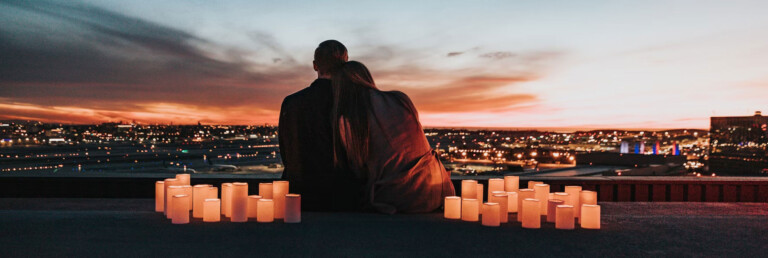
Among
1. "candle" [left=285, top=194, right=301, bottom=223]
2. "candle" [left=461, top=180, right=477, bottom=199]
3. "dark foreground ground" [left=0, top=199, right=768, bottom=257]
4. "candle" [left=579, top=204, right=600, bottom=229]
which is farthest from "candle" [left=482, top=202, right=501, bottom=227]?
"candle" [left=285, top=194, right=301, bottom=223]

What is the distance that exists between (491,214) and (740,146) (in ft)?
293

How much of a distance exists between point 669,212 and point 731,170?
83008mm

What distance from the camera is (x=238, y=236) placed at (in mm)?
2904

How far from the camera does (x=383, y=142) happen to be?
381 centimetres

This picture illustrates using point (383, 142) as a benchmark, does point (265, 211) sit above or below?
below

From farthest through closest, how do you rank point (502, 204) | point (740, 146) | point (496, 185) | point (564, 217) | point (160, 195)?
point (740, 146), point (496, 185), point (160, 195), point (502, 204), point (564, 217)

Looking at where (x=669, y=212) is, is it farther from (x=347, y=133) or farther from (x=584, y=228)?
(x=347, y=133)

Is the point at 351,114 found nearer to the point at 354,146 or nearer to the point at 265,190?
the point at 354,146

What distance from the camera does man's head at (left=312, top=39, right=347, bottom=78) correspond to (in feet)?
12.8

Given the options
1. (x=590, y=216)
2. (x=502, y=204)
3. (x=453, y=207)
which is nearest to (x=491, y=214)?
(x=502, y=204)

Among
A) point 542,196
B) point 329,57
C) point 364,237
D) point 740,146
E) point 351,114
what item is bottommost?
point 740,146

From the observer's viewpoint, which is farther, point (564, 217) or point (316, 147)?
point (316, 147)

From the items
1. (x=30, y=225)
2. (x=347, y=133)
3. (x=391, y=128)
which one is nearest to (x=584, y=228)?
(x=391, y=128)

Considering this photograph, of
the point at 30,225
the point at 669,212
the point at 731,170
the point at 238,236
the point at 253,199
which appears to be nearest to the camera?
the point at 238,236
